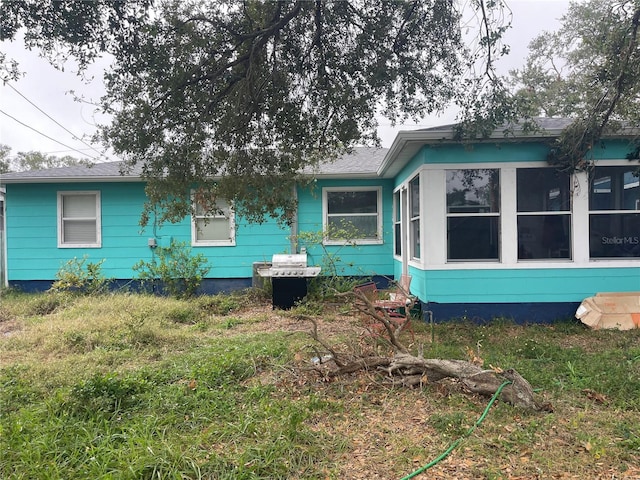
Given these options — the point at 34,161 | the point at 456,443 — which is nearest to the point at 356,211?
the point at 456,443

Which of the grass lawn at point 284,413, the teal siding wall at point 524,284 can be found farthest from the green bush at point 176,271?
the teal siding wall at point 524,284

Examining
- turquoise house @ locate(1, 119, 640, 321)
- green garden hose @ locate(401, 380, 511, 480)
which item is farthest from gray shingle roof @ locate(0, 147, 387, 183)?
green garden hose @ locate(401, 380, 511, 480)

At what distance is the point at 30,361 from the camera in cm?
463

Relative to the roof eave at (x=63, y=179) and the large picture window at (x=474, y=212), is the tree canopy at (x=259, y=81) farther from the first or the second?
the roof eave at (x=63, y=179)

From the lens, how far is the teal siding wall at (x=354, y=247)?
984 cm

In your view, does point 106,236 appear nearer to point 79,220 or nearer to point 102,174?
point 79,220

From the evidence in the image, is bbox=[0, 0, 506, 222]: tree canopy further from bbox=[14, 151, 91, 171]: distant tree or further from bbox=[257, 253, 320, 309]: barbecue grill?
bbox=[14, 151, 91, 171]: distant tree

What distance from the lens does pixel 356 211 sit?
394 inches

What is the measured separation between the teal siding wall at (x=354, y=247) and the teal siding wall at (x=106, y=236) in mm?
719

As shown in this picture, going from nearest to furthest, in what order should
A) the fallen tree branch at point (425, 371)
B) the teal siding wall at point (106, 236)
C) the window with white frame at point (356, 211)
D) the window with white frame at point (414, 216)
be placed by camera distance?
the fallen tree branch at point (425, 371) < the window with white frame at point (414, 216) < the teal siding wall at point (106, 236) < the window with white frame at point (356, 211)

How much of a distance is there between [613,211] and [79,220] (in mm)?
10743

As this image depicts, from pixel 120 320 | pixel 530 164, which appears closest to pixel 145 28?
pixel 120 320

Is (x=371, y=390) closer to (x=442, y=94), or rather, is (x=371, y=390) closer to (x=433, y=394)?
(x=433, y=394)

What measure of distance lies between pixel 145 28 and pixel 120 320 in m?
4.05
